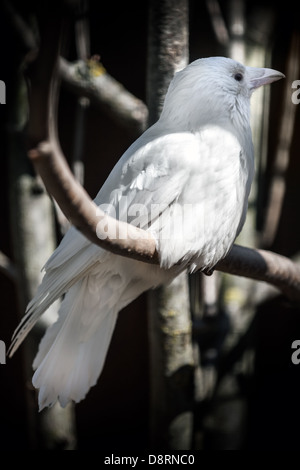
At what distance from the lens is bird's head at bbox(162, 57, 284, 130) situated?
4.00 ft

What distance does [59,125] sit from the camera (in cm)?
184

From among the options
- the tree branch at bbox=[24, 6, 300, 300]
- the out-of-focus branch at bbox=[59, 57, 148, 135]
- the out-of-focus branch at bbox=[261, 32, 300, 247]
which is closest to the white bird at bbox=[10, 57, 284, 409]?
the tree branch at bbox=[24, 6, 300, 300]

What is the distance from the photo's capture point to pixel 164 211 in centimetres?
116

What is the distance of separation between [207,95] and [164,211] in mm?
268

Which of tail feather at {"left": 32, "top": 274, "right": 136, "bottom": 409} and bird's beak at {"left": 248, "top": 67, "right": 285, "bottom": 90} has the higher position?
bird's beak at {"left": 248, "top": 67, "right": 285, "bottom": 90}

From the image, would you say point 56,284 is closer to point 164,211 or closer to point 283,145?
point 164,211

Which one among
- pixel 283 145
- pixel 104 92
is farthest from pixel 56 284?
pixel 283 145

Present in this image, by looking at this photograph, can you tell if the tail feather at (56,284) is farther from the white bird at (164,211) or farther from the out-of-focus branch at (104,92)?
the out-of-focus branch at (104,92)

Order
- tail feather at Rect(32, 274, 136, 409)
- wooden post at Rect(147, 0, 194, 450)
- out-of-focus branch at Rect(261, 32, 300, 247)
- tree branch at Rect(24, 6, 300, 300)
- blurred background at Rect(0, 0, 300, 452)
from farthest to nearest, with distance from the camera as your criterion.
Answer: out-of-focus branch at Rect(261, 32, 300, 247) → blurred background at Rect(0, 0, 300, 452) → wooden post at Rect(147, 0, 194, 450) → tail feather at Rect(32, 274, 136, 409) → tree branch at Rect(24, 6, 300, 300)

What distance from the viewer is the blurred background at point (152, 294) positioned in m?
1.58

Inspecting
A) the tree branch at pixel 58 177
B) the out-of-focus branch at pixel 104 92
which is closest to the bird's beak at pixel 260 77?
the out-of-focus branch at pixel 104 92

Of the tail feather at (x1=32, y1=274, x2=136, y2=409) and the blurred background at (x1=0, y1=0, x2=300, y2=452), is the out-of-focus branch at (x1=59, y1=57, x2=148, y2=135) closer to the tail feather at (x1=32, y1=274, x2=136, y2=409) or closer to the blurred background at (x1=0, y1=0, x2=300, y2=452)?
the blurred background at (x1=0, y1=0, x2=300, y2=452)
